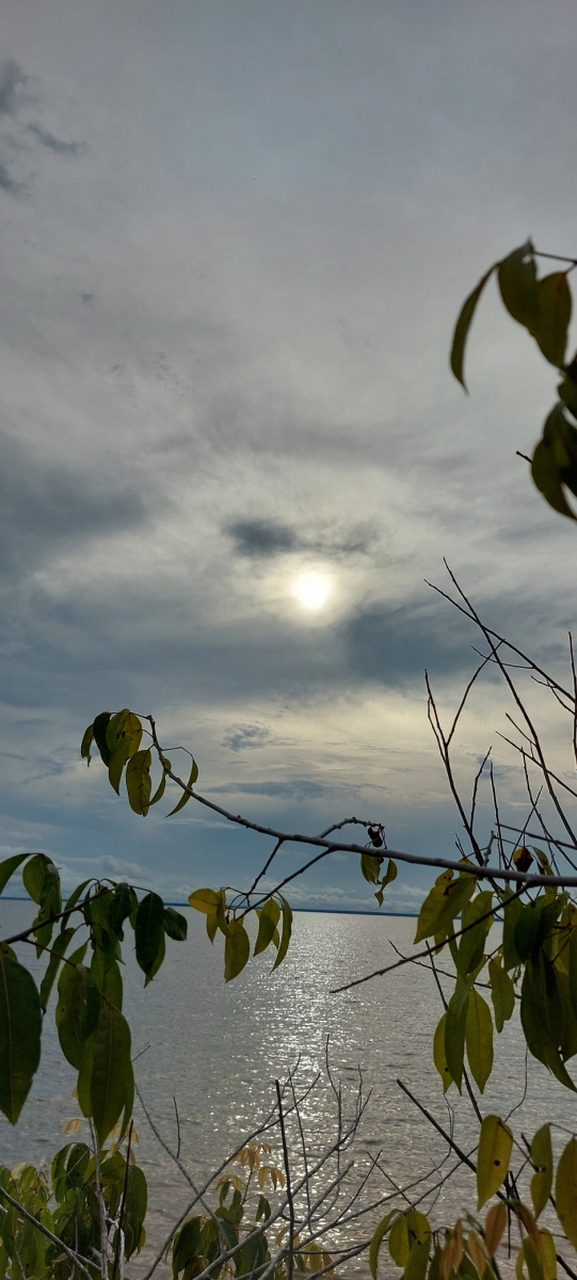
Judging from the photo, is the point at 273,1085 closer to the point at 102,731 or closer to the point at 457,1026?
the point at 102,731

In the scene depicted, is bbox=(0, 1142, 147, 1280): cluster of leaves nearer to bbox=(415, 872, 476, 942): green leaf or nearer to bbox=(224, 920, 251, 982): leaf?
bbox=(224, 920, 251, 982): leaf

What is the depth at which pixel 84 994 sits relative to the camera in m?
1.15

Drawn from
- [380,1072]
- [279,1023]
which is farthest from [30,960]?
[380,1072]

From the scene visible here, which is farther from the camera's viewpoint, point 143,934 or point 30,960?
point 30,960

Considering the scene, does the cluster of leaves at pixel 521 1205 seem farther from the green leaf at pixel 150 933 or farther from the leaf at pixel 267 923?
Result: the green leaf at pixel 150 933

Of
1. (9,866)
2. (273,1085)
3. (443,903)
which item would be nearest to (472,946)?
(443,903)

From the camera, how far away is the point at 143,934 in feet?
4.56

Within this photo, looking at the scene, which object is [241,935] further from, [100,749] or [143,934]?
[100,749]

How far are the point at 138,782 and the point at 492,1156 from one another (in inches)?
39.5

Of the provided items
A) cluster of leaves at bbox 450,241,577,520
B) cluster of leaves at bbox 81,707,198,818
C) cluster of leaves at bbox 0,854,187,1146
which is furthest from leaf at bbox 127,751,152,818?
cluster of leaves at bbox 450,241,577,520

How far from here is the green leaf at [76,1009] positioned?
1141 mm

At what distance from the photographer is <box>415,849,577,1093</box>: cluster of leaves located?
3.78ft

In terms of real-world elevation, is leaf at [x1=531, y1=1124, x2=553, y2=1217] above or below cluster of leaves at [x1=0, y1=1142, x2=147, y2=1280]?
above

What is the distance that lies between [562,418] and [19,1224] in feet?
19.3
